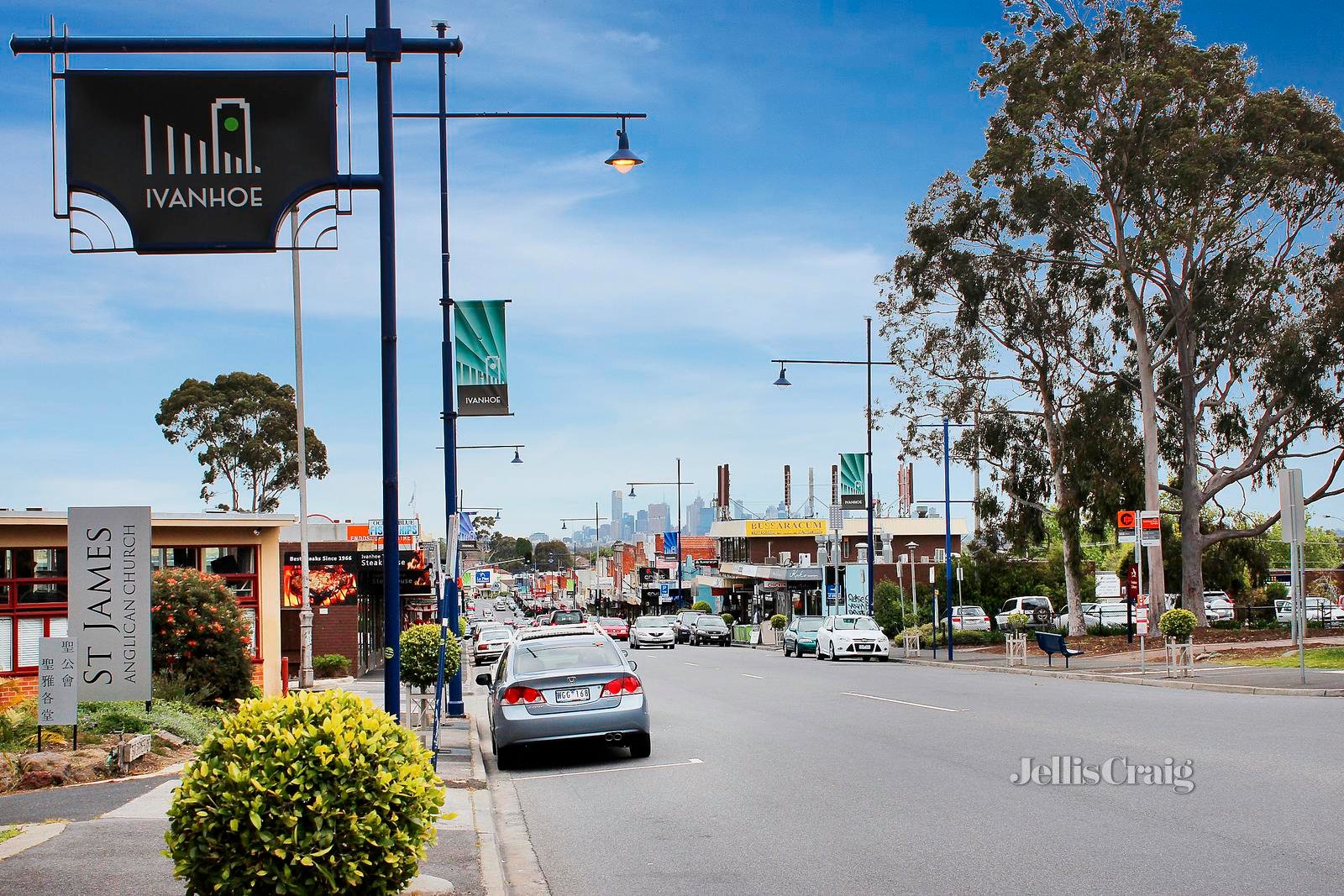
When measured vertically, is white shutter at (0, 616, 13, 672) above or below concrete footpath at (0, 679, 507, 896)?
above

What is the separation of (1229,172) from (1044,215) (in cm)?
568

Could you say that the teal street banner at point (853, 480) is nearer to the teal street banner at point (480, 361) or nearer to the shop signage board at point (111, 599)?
the teal street banner at point (480, 361)

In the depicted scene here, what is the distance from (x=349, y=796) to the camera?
19.5 ft

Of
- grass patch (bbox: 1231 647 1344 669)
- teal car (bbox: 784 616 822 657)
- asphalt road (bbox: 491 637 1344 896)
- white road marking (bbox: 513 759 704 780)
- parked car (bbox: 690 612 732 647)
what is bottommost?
parked car (bbox: 690 612 732 647)

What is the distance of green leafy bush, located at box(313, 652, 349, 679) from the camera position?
36.2 metres

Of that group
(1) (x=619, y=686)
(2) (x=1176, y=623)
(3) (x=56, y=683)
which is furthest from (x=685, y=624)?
(3) (x=56, y=683)

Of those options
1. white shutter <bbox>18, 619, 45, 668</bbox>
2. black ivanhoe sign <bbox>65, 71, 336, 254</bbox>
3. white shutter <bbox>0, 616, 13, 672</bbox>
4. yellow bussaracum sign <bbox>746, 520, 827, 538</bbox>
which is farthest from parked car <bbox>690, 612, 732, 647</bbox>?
black ivanhoe sign <bbox>65, 71, 336, 254</bbox>

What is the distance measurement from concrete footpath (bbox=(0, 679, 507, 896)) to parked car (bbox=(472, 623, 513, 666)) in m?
33.4

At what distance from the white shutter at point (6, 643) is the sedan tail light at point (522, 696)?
12585mm

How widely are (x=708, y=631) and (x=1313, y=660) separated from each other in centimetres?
3871

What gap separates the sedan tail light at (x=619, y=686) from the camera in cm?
1516

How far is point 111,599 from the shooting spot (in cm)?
1473

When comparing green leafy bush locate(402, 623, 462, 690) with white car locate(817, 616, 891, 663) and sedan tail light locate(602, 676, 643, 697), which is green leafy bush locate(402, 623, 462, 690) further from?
white car locate(817, 616, 891, 663)

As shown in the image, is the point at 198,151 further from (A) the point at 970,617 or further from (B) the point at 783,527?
(B) the point at 783,527
